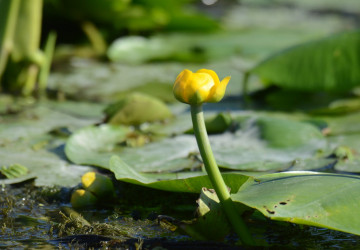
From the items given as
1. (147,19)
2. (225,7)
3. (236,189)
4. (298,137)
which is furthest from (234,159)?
(225,7)

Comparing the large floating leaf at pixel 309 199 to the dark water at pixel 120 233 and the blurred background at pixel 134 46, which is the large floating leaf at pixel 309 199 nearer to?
the dark water at pixel 120 233

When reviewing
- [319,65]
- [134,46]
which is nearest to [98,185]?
[319,65]

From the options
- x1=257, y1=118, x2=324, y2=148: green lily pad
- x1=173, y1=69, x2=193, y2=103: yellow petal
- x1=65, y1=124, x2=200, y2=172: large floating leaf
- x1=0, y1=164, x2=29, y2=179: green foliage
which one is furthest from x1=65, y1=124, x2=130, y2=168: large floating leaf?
x1=173, y1=69, x2=193, y2=103: yellow petal

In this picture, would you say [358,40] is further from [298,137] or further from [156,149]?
[156,149]

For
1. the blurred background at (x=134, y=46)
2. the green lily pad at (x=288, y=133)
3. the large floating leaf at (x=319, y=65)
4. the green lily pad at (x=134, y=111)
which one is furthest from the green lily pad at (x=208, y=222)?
the blurred background at (x=134, y=46)

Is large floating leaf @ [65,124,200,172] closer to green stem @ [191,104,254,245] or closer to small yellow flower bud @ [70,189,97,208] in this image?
small yellow flower bud @ [70,189,97,208]

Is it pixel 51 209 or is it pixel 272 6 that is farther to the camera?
pixel 272 6
